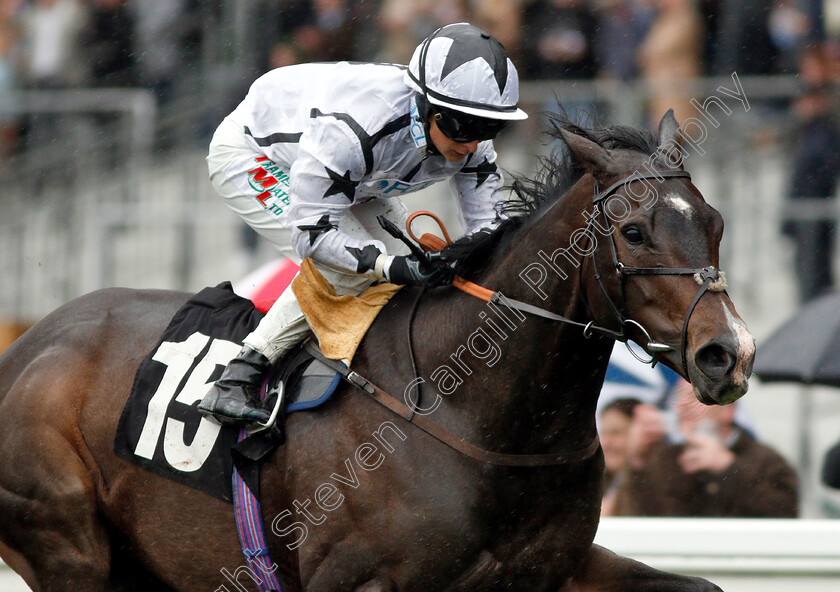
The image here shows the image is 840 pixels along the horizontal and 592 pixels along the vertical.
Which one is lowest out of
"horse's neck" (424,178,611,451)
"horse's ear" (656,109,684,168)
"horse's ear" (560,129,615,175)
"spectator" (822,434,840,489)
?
"spectator" (822,434,840,489)

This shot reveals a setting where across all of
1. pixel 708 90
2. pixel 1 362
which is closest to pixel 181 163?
pixel 708 90

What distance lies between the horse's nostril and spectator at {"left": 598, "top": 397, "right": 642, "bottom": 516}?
281 centimetres

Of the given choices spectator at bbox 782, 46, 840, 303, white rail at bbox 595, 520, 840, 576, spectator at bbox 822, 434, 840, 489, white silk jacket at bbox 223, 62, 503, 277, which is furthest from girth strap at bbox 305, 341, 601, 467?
spectator at bbox 782, 46, 840, 303

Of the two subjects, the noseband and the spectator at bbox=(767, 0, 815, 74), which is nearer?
the noseband

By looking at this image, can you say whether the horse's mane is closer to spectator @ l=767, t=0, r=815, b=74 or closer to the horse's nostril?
the horse's nostril

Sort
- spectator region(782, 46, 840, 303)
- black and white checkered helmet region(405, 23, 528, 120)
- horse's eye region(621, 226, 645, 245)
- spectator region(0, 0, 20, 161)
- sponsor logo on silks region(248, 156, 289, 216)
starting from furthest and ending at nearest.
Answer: spectator region(0, 0, 20, 161) → spectator region(782, 46, 840, 303) → sponsor logo on silks region(248, 156, 289, 216) → black and white checkered helmet region(405, 23, 528, 120) → horse's eye region(621, 226, 645, 245)

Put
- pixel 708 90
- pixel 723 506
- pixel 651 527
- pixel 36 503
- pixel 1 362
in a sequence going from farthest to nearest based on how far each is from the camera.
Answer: pixel 708 90 → pixel 723 506 → pixel 651 527 → pixel 1 362 → pixel 36 503

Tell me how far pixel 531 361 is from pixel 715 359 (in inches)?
24.5

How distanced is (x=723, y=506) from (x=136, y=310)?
2.94 meters

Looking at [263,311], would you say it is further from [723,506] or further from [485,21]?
[485,21]

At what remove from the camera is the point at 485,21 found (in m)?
8.42

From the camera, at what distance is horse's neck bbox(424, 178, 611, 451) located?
3.17 meters

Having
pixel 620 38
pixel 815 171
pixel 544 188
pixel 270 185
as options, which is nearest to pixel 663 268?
pixel 544 188

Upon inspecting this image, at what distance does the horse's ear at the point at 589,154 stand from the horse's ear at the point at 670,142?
0.15m
